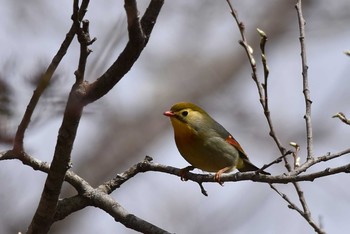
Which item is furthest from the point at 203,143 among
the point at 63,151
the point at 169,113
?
the point at 63,151

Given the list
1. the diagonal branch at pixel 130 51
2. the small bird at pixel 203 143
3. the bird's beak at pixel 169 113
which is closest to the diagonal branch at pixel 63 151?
the diagonal branch at pixel 130 51

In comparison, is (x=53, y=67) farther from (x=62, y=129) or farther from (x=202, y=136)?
(x=202, y=136)

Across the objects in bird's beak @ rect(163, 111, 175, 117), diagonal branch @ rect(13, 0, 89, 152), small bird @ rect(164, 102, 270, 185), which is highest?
bird's beak @ rect(163, 111, 175, 117)

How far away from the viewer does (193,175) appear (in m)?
3.98

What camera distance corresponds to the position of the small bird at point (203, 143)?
526 cm

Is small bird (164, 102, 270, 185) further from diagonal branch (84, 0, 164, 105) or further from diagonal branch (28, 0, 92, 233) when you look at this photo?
diagonal branch (84, 0, 164, 105)

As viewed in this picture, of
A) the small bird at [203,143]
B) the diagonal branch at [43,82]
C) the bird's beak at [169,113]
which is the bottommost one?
the diagonal branch at [43,82]

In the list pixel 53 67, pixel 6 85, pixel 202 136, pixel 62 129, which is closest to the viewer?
pixel 6 85

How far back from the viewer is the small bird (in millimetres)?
5264

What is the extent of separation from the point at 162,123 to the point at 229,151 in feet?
10.2

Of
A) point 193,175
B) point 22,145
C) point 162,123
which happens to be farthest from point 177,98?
point 22,145

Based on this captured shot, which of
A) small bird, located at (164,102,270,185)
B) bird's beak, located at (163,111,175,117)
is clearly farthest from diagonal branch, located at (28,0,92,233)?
bird's beak, located at (163,111,175,117)

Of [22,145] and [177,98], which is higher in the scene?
[177,98]

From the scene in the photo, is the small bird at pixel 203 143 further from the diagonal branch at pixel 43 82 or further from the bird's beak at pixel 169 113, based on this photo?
the diagonal branch at pixel 43 82
